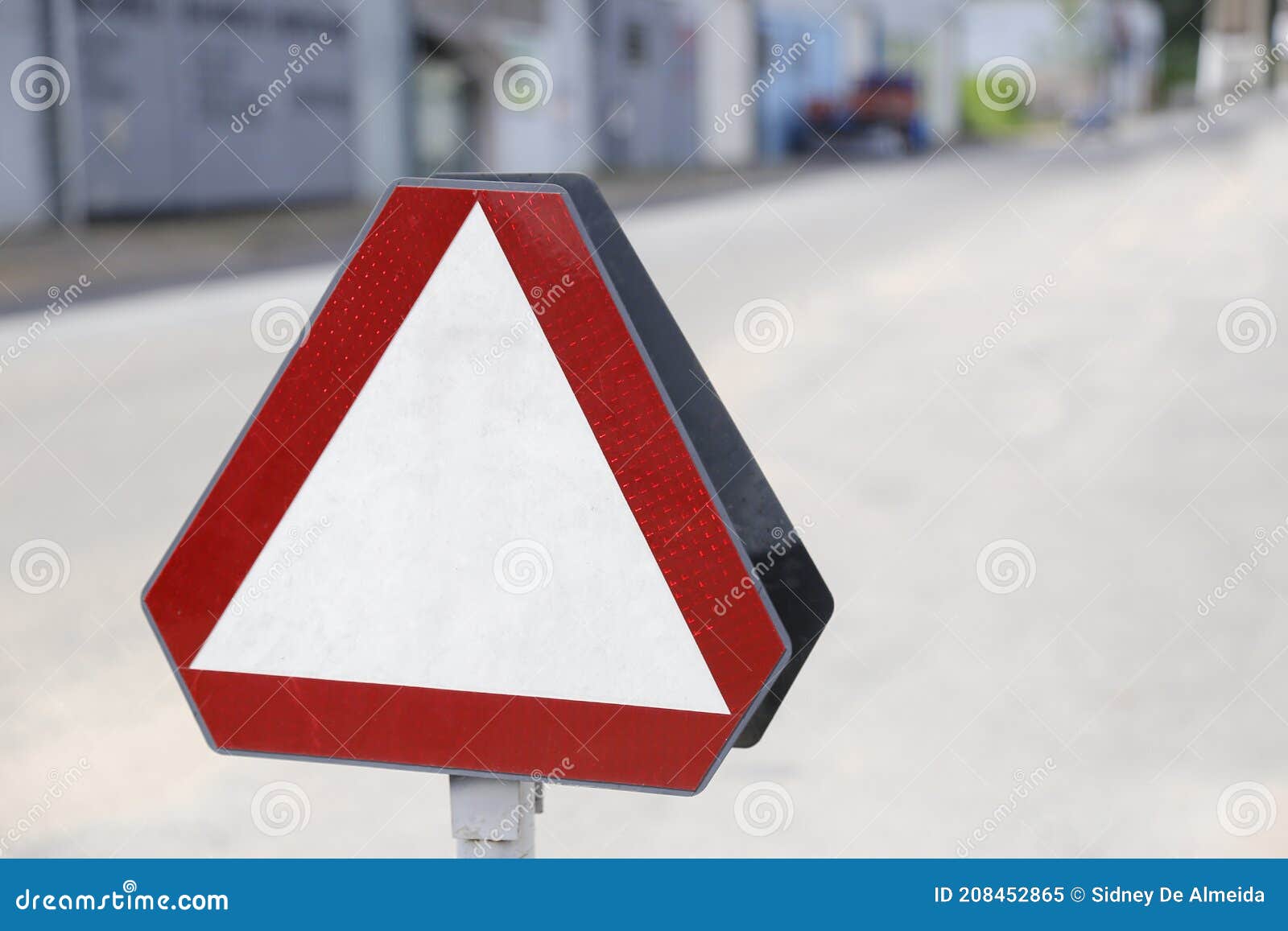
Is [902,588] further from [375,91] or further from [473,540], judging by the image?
[375,91]

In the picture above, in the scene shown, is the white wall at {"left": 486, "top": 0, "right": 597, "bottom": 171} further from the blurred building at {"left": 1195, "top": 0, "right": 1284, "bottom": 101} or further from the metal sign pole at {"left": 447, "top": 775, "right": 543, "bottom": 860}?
the blurred building at {"left": 1195, "top": 0, "right": 1284, "bottom": 101}

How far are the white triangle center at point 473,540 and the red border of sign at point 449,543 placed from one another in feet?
0.06

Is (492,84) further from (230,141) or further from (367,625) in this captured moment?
(367,625)

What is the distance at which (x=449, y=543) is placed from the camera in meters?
1.67

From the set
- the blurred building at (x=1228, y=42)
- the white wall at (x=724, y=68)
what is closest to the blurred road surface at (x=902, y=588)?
the white wall at (x=724, y=68)

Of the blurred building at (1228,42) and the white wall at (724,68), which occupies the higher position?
the white wall at (724,68)

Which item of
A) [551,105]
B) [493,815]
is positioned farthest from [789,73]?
[493,815]

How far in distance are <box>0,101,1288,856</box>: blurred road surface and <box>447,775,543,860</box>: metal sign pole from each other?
1640 mm

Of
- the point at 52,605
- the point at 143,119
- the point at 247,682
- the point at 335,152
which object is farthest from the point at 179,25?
the point at 247,682

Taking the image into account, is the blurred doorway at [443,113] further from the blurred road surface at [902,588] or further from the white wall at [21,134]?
the blurred road surface at [902,588]

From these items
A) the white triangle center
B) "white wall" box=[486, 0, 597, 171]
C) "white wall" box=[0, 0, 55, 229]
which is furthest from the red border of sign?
"white wall" box=[486, 0, 597, 171]

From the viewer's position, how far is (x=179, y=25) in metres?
20.8

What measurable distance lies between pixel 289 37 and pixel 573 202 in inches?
908

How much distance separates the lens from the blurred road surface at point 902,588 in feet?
11.6
